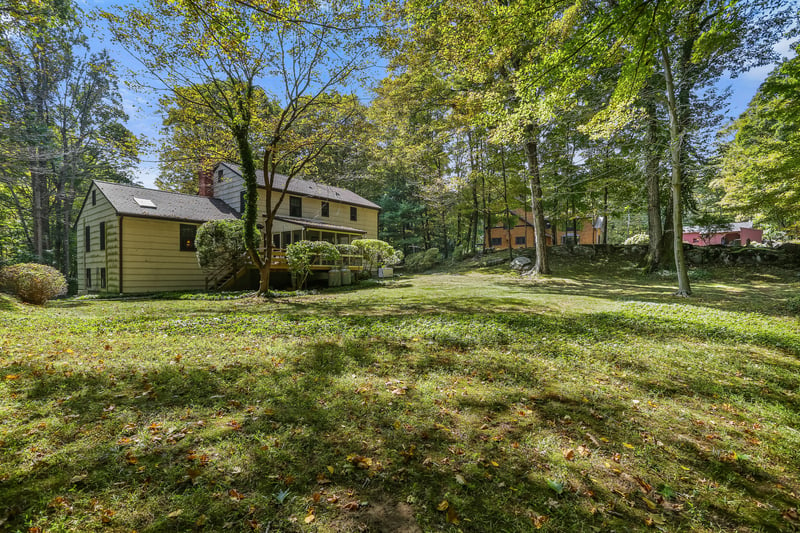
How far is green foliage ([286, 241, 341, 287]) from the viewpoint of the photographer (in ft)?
45.7

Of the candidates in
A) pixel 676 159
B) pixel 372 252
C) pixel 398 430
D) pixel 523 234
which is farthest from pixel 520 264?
pixel 523 234

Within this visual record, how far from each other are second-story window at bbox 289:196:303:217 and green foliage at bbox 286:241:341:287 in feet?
18.8

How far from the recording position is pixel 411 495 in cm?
206

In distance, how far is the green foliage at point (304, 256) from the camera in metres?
13.9

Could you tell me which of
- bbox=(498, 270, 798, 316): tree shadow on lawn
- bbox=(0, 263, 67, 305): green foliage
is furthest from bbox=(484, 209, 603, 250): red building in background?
bbox=(0, 263, 67, 305): green foliage

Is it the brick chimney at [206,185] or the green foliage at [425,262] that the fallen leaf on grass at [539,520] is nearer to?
the brick chimney at [206,185]

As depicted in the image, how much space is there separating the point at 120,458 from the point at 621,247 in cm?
2525

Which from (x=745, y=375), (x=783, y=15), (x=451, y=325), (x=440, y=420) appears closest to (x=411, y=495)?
(x=440, y=420)

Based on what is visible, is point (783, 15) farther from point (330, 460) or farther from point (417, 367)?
point (330, 460)

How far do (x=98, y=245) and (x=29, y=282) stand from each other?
8.49m

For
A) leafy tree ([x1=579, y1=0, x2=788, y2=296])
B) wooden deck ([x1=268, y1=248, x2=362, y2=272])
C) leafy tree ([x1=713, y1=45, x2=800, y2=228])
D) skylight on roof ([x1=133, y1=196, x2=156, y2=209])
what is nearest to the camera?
leafy tree ([x1=579, y1=0, x2=788, y2=296])

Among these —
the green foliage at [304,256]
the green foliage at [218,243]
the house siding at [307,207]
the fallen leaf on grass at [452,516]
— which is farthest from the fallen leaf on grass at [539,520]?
the house siding at [307,207]

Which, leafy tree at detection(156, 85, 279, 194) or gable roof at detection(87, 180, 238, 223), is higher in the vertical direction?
leafy tree at detection(156, 85, 279, 194)

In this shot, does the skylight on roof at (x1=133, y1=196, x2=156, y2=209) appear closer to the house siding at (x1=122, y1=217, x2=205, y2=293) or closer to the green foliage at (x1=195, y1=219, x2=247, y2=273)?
the house siding at (x1=122, y1=217, x2=205, y2=293)
